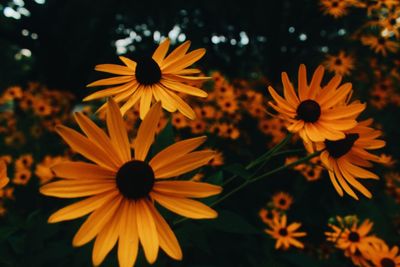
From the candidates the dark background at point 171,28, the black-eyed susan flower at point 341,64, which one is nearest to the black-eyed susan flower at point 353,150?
the black-eyed susan flower at point 341,64

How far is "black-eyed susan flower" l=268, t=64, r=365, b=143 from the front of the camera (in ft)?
3.73

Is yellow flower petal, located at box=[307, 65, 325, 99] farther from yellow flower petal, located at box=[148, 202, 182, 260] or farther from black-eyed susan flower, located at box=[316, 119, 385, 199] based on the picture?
yellow flower petal, located at box=[148, 202, 182, 260]

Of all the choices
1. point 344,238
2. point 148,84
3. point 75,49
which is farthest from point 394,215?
point 75,49

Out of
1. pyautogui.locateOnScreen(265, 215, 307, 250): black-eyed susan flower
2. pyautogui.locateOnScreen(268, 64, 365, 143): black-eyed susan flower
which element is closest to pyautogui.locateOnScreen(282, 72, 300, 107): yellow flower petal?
pyautogui.locateOnScreen(268, 64, 365, 143): black-eyed susan flower

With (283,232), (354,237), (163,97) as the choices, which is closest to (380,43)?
(283,232)

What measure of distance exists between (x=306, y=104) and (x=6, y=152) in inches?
161

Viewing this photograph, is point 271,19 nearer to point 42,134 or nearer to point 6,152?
point 42,134

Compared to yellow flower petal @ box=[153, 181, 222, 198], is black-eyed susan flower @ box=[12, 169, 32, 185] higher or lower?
lower

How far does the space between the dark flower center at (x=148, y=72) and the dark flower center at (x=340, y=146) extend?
0.64 metres

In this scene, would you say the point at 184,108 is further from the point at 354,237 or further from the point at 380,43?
the point at 380,43

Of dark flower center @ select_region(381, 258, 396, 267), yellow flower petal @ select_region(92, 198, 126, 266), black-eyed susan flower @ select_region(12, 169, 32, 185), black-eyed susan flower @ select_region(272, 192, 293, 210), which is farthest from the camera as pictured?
black-eyed susan flower @ select_region(12, 169, 32, 185)

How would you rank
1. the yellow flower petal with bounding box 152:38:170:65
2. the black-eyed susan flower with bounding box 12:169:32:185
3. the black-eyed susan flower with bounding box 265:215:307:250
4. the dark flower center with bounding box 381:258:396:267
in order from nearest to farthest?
the yellow flower petal with bounding box 152:38:170:65 → the dark flower center with bounding box 381:258:396:267 → the black-eyed susan flower with bounding box 265:215:307:250 → the black-eyed susan flower with bounding box 12:169:32:185

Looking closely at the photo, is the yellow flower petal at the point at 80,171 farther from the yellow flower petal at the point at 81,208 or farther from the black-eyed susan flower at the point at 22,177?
the black-eyed susan flower at the point at 22,177

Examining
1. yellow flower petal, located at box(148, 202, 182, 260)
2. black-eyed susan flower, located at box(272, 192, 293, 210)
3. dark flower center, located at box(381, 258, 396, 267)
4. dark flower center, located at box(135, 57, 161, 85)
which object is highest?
dark flower center, located at box(135, 57, 161, 85)
